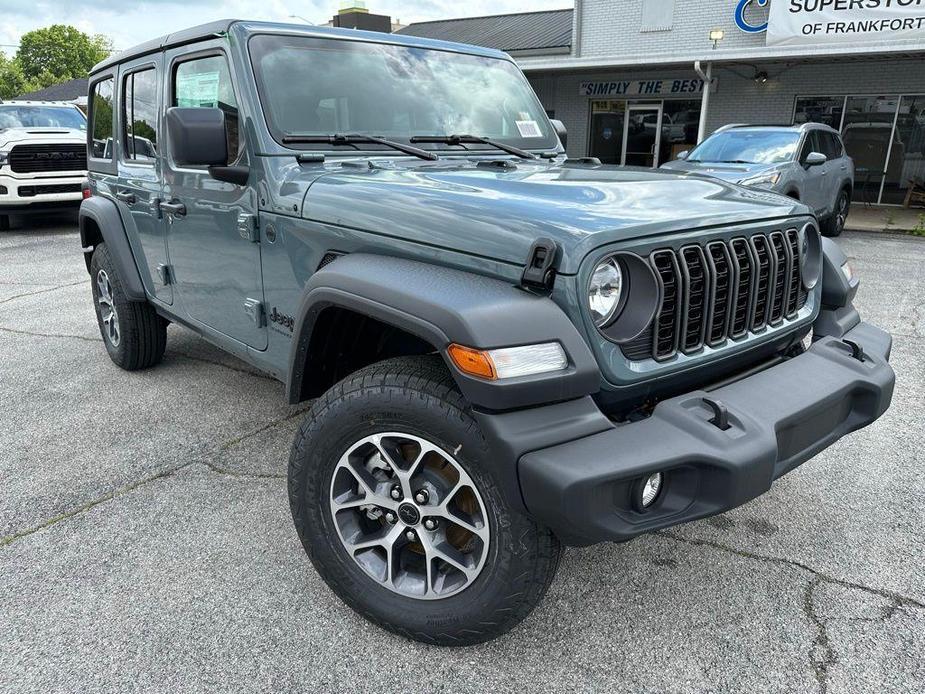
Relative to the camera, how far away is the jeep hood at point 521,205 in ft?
6.31

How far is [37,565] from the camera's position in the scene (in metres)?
2.57

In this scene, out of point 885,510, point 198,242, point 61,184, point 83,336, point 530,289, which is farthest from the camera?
point 61,184

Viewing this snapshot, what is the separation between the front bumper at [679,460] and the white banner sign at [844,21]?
46.0ft

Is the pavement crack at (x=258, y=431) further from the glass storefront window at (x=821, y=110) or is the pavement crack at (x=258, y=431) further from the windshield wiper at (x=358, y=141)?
the glass storefront window at (x=821, y=110)

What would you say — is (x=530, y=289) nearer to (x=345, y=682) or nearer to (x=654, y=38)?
(x=345, y=682)

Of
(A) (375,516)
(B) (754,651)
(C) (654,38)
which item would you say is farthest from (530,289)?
(C) (654,38)

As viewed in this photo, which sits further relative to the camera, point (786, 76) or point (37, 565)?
point (786, 76)

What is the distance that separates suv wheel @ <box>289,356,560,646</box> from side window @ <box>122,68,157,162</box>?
231 centimetres

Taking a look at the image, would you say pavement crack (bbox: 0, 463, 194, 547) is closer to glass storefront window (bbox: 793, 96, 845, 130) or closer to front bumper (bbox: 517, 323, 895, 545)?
front bumper (bbox: 517, 323, 895, 545)

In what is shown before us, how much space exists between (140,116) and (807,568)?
3.94 m

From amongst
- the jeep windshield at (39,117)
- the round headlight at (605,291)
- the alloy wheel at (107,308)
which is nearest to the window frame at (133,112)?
the alloy wheel at (107,308)

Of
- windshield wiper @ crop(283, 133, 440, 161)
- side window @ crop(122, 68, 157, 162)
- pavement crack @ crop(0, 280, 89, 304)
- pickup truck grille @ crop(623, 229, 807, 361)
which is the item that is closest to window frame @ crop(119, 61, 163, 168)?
side window @ crop(122, 68, 157, 162)

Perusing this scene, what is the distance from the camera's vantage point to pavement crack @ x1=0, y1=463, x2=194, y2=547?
2.77 metres

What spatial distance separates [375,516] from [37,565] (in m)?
1.36
